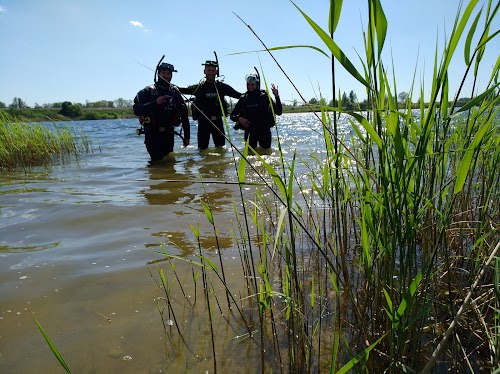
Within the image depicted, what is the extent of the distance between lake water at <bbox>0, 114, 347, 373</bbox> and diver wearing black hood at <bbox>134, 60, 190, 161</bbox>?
2.47 meters

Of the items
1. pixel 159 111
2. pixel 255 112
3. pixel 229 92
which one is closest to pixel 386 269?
pixel 159 111

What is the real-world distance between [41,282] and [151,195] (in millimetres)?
2311

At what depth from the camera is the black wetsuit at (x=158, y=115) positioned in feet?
23.0

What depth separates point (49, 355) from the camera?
4.95ft

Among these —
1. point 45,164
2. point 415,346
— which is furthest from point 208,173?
point 415,346

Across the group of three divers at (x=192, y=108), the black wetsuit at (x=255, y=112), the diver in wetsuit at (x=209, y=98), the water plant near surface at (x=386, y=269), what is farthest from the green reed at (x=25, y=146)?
the water plant near surface at (x=386, y=269)

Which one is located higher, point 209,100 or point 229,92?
point 229,92

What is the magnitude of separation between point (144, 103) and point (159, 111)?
0.33 metres

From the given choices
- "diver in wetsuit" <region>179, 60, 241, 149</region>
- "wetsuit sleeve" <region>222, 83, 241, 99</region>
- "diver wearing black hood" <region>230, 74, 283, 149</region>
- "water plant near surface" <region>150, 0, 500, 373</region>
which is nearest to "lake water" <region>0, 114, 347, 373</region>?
"water plant near surface" <region>150, 0, 500, 373</region>

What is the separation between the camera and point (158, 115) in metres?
7.23

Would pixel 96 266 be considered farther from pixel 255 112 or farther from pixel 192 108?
pixel 255 112

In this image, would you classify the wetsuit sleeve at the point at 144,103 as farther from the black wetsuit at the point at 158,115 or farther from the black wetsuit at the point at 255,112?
the black wetsuit at the point at 255,112

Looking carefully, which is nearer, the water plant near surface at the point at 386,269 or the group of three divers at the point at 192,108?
the water plant near surface at the point at 386,269

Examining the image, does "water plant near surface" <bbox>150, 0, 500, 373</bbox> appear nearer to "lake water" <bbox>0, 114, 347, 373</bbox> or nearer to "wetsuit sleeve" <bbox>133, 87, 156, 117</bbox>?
"lake water" <bbox>0, 114, 347, 373</bbox>
